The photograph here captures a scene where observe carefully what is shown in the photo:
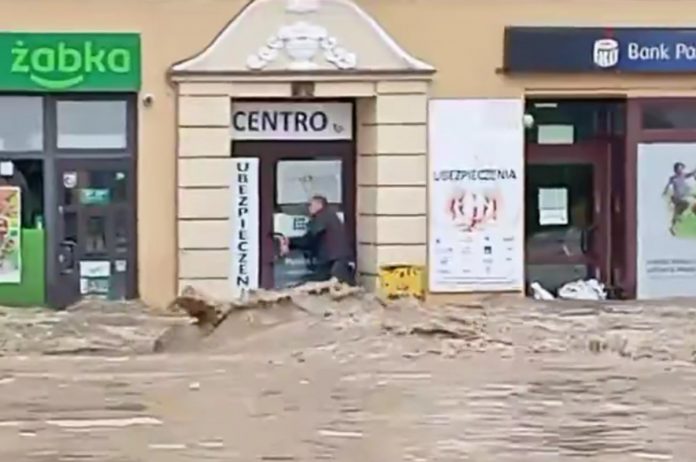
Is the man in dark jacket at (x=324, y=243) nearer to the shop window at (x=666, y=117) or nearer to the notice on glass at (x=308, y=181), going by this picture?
the notice on glass at (x=308, y=181)

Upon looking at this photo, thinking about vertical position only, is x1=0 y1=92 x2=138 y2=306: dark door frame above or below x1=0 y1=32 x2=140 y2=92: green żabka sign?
below

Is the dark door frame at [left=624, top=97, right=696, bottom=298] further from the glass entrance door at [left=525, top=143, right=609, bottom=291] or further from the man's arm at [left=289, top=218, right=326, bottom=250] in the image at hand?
the man's arm at [left=289, top=218, right=326, bottom=250]

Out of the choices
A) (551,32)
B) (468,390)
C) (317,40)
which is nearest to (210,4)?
(317,40)

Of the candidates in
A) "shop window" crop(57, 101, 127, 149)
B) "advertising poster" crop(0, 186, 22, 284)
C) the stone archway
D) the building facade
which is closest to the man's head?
the building facade

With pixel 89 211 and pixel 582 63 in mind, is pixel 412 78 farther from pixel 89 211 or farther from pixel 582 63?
pixel 89 211

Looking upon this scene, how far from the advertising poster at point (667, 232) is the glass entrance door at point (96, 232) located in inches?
231

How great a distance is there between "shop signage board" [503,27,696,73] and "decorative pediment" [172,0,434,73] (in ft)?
3.62

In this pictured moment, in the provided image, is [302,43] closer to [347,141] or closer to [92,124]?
[347,141]

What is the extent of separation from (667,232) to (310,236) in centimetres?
414

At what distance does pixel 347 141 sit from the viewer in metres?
20.2

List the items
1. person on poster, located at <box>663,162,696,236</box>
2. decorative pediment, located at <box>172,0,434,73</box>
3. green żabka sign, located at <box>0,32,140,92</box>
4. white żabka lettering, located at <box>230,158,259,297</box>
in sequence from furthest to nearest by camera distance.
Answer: person on poster, located at <box>663,162,696,236</box>, white żabka lettering, located at <box>230,158,259,297</box>, decorative pediment, located at <box>172,0,434,73</box>, green żabka sign, located at <box>0,32,140,92</box>

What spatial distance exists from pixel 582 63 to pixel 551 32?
0.50 m

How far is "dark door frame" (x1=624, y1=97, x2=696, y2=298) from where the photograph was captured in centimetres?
2019

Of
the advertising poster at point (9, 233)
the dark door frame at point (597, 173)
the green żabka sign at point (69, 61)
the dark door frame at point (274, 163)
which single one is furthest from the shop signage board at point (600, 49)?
the advertising poster at point (9, 233)
